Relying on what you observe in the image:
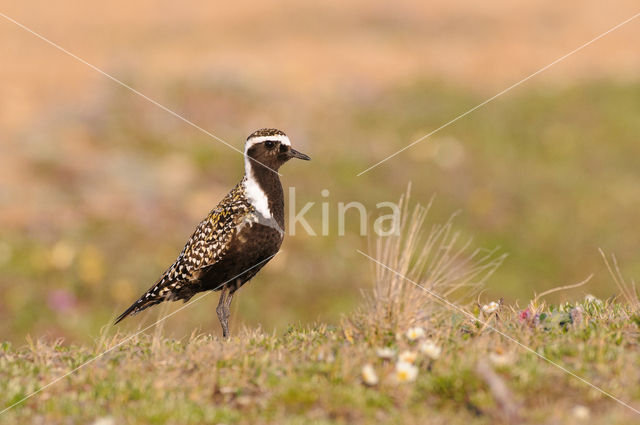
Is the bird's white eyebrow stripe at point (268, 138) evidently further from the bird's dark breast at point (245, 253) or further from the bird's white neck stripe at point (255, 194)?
the bird's dark breast at point (245, 253)

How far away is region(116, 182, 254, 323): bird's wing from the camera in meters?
8.13

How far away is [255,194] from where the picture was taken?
328 inches

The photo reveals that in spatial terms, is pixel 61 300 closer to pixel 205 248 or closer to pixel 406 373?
pixel 205 248

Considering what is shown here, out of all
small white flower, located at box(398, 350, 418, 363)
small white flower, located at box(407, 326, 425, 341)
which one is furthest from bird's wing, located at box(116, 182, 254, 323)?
small white flower, located at box(398, 350, 418, 363)

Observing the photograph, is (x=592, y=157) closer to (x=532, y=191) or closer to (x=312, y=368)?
(x=532, y=191)

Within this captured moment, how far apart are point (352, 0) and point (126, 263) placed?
35.0 meters

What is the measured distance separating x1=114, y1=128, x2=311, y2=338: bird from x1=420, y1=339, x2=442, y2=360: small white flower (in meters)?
2.59

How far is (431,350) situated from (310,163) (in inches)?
568

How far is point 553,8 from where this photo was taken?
4175cm

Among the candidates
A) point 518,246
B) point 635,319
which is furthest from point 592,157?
point 635,319

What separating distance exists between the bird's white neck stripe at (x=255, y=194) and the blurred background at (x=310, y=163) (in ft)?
5.05

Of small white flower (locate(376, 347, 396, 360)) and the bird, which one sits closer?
small white flower (locate(376, 347, 396, 360))
